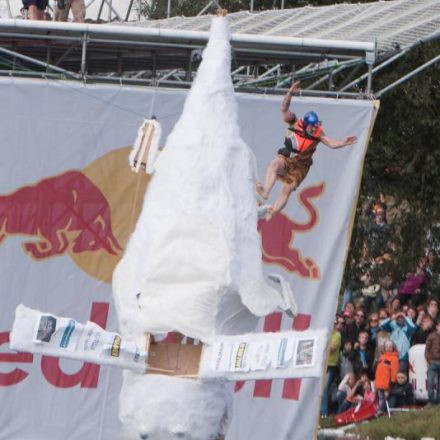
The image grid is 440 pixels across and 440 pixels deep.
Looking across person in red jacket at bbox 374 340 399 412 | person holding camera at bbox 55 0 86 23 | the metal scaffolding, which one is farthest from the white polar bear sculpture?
person in red jacket at bbox 374 340 399 412

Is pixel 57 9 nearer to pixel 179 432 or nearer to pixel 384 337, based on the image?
pixel 384 337

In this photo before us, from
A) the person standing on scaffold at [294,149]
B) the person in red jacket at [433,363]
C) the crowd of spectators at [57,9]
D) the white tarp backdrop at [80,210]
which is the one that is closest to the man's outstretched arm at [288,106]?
the person standing on scaffold at [294,149]

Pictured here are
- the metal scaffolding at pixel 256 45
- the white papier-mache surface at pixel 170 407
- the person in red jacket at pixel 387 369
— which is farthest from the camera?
the person in red jacket at pixel 387 369

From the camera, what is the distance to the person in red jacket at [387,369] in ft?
68.8

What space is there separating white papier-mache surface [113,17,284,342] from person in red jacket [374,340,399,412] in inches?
295

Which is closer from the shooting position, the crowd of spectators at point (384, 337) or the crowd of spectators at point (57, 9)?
the crowd of spectators at point (57, 9)

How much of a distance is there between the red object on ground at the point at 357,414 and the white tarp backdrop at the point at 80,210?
3.10 m

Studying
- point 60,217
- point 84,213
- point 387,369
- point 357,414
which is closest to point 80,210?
Answer: point 84,213

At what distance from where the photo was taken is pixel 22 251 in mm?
18328

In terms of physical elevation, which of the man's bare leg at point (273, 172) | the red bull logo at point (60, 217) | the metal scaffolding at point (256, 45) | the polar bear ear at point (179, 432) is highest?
the metal scaffolding at point (256, 45)

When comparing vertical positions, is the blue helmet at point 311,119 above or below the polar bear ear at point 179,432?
above

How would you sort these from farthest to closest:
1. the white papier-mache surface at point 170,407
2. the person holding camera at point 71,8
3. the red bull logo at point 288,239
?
the person holding camera at point 71,8 < the red bull logo at point 288,239 < the white papier-mache surface at point 170,407

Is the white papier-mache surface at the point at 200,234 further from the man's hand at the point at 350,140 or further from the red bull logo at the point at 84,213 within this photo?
the red bull logo at the point at 84,213

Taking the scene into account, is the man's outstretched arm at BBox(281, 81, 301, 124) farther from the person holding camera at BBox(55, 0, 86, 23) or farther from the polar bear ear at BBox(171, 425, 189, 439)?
the polar bear ear at BBox(171, 425, 189, 439)
